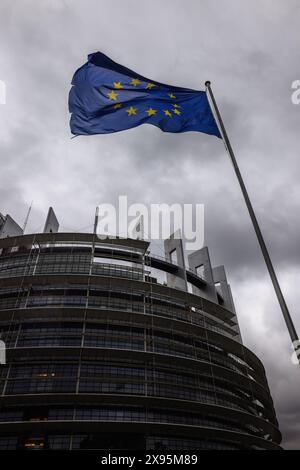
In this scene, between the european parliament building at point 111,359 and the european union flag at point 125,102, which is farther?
the european parliament building at point 111,359

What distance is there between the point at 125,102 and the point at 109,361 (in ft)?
86.4

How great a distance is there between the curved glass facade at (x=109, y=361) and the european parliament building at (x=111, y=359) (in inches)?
4.4

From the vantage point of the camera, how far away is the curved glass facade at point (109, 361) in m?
27.5

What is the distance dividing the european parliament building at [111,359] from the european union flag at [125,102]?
2206 cm

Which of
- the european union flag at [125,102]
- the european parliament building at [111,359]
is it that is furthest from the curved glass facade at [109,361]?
the european union flag at [125,102]

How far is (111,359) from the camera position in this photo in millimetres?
32375

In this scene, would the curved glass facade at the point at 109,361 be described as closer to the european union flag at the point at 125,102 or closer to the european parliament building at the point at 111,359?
the european parliament building at the point at 111,359

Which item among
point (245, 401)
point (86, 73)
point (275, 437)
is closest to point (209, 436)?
point (245, 401)

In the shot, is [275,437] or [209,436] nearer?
[209,436]

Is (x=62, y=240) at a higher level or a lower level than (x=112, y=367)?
higher

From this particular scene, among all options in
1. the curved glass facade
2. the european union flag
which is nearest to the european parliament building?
the curved glass facade

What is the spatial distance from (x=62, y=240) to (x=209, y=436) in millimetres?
27800

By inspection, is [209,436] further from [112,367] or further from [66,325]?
[66,325]
